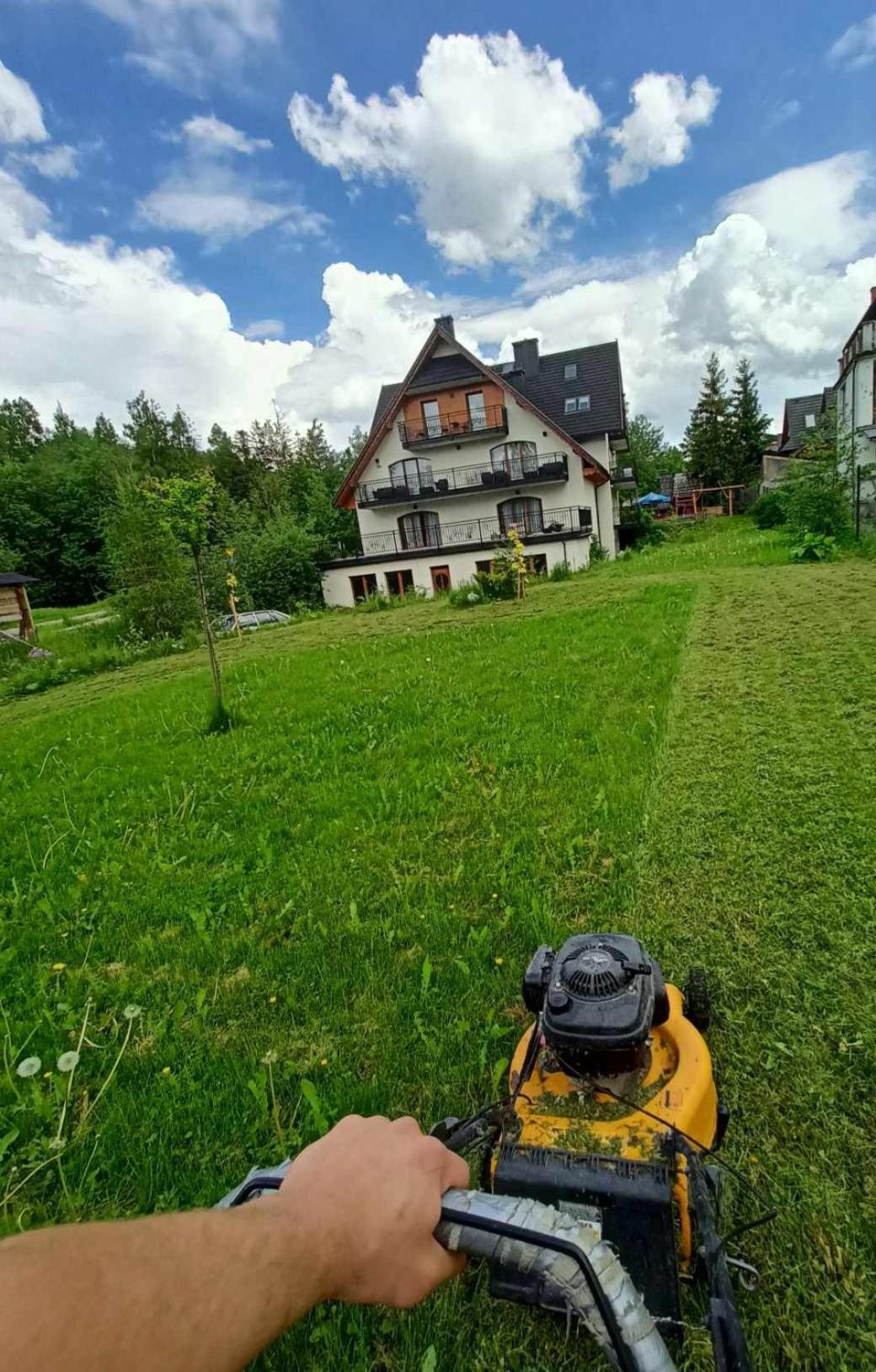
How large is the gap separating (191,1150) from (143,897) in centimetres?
162

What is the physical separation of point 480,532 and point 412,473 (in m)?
3.38

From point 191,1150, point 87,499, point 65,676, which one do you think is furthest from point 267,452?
point 191,1150

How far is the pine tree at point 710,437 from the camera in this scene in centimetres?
4362

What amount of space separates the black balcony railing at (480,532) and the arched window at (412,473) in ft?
5.09

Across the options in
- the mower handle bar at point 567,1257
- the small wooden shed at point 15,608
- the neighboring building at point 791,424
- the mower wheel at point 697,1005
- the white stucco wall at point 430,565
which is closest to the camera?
the mower handle bar at point 567,1257

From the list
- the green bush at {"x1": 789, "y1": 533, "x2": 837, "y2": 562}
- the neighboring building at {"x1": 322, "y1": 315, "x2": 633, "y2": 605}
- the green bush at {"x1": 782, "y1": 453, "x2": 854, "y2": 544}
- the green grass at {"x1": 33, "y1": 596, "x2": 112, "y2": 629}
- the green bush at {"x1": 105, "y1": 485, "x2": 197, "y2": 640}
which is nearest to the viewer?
the green bush at {"x1": 789, "y1": 533, "x2": 837, "y2": 562}

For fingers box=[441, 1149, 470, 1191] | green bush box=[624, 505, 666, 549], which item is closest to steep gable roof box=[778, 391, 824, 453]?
green bush box=[624, 505, 666, 549]

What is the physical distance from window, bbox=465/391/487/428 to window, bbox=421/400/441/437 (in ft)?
3.72

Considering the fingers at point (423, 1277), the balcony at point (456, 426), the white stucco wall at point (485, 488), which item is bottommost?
the fingers at point (423, 1277)

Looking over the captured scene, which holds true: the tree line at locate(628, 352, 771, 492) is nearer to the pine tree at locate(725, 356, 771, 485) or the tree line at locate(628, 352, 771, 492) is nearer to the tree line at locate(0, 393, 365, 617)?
the pine tree at locate(725, 356, 771, 485)

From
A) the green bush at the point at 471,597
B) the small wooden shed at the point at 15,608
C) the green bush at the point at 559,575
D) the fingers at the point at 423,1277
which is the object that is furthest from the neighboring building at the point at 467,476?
the fingers at the point at 423,1277

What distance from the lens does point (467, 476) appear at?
77.6 ft

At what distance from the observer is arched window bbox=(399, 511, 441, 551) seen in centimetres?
2428

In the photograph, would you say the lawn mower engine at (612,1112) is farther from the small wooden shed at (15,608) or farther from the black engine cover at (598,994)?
the small wooden shed at (15,608)
